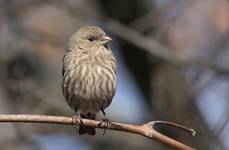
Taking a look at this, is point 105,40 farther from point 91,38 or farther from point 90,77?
point 90,77

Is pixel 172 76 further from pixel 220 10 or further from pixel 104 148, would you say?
pixel 220 10

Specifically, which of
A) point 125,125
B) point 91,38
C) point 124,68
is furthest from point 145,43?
point 125,125

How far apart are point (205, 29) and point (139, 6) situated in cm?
247

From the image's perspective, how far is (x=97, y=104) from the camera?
22.5 feet

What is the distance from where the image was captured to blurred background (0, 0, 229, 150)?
30.9 feet

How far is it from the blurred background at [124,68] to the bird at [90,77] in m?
2.11

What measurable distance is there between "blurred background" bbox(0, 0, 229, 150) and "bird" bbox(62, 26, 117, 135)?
2111mm

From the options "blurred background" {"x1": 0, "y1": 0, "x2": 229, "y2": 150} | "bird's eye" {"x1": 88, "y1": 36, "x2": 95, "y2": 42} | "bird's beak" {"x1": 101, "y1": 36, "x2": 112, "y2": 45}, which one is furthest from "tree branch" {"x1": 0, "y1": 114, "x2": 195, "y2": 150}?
"blurred background" {"x1": 0, "y1": 0, "x2": 229, "y2": 150}

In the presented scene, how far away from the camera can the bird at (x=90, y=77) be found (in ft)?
22.0

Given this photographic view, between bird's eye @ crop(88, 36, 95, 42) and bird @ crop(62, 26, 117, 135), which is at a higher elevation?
bird's eye @ crop(88, 36, 95, 42)

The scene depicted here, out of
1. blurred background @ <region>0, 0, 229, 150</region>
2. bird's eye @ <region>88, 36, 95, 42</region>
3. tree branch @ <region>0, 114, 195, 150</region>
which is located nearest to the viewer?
tree branch @ <region>0, 114, 195, 150</region>

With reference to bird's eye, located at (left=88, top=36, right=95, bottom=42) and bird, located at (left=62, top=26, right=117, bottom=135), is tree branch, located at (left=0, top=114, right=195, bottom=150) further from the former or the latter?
bird's eye, located at (left=88, top=36, right=95, bottom=42)

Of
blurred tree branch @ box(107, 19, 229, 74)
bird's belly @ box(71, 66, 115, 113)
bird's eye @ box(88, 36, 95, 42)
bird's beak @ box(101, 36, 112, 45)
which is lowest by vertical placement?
A: bird's belly @ box(71, 66, 115, 113)

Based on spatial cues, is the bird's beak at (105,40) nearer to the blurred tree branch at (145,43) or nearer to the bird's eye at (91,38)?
the bird's eye at (91,38)
